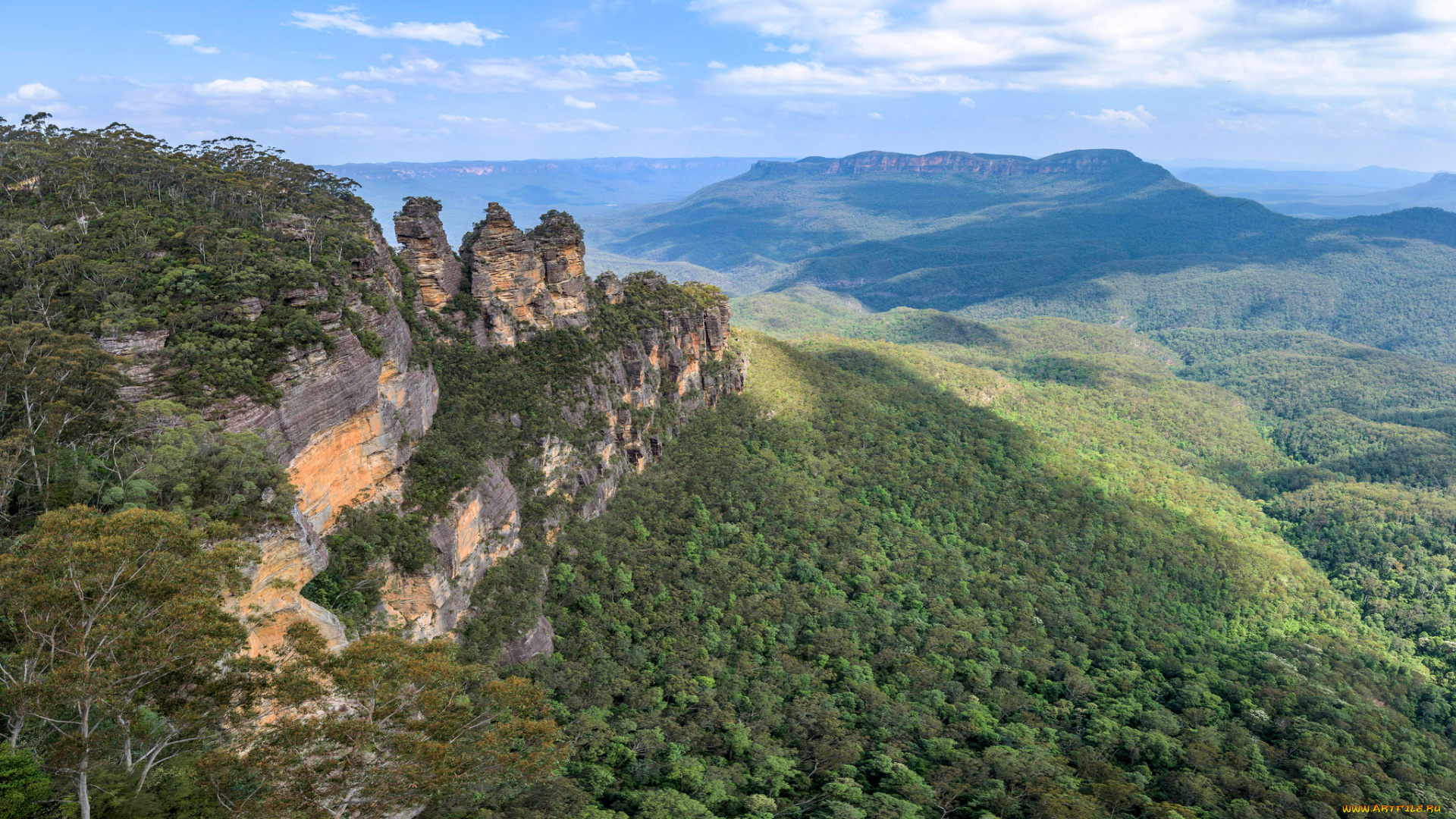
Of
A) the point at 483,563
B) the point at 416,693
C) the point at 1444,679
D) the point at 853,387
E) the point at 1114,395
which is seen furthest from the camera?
the point at 1114,395

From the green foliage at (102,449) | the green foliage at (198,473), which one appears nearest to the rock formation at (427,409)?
the green foliage at (198,473)

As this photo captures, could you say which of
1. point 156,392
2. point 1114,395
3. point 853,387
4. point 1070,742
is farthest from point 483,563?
point 1114,395

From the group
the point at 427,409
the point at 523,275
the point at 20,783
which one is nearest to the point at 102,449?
the point at 20,783

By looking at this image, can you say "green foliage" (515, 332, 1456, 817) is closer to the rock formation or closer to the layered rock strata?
the layered rock strata

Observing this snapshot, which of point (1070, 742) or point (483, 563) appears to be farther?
point (1070, 742)

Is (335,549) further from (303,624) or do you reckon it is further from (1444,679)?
(1444,679)

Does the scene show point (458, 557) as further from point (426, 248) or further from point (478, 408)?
point (426, 248)
